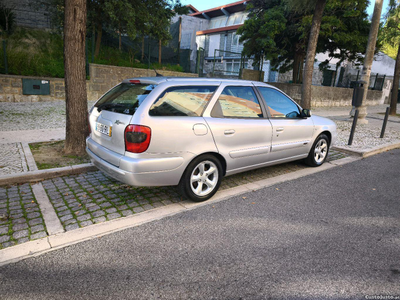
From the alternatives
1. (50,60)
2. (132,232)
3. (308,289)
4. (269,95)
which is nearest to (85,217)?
(132,232)

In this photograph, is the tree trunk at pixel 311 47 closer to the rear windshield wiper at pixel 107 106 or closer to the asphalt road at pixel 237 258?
the asphalt road at pixel 237 258

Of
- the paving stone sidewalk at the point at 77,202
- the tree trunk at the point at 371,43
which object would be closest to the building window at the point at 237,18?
the tree trunk at the point at 371,43

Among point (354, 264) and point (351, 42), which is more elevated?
point (351, 42)

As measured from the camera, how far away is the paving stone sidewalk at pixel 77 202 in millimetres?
3301

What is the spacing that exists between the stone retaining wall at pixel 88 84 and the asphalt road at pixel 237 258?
11.6 meters

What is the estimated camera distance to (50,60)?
44.8 feet

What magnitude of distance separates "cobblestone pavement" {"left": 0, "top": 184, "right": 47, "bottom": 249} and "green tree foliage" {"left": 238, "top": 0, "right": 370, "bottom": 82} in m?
15.0

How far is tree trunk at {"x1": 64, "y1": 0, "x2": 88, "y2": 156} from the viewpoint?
536 cm

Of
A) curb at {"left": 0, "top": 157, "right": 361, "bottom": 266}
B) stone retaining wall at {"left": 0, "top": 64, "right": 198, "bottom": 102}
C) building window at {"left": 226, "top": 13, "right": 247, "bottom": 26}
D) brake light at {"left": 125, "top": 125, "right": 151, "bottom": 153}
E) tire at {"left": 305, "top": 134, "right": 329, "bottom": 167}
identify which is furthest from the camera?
building window at {"left": 226, "top": 13, "right": 247, "bottom": 26}

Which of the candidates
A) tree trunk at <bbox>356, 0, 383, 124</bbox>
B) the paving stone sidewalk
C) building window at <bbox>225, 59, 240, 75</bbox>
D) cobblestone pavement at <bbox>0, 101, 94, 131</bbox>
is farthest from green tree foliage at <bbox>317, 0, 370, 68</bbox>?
the paving stone sidewalk

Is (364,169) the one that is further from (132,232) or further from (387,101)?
(387,101)

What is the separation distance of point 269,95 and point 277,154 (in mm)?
1012

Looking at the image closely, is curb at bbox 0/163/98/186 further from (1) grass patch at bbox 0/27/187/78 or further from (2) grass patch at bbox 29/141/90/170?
(1) grass patch at bbox 0/27/187/78

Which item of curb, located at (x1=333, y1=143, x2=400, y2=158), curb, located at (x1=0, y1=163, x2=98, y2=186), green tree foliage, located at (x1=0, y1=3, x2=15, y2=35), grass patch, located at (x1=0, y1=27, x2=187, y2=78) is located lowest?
curb, located at (x1=0, y1=163, x2=98, y2=186)
